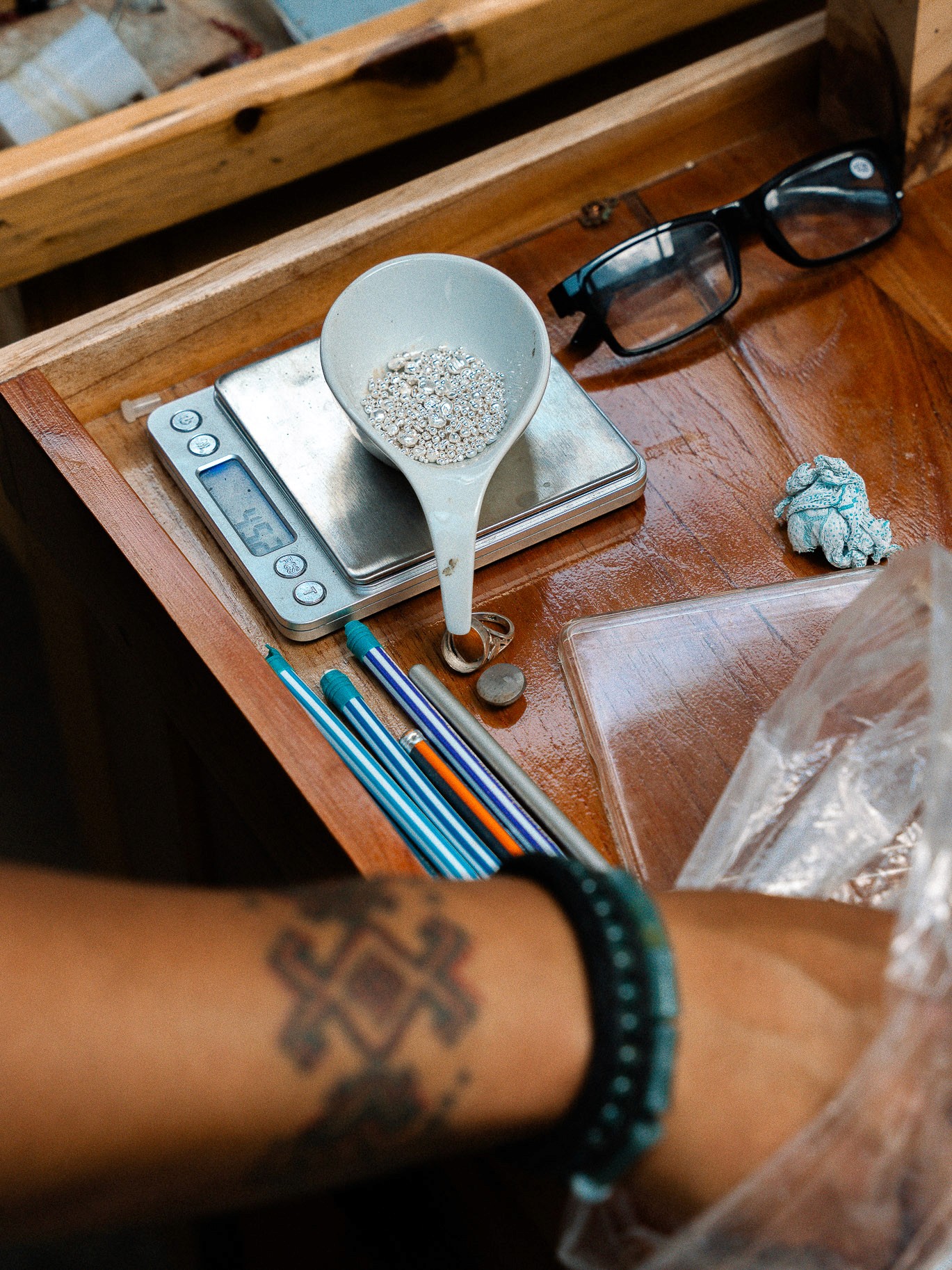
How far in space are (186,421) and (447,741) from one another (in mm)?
218

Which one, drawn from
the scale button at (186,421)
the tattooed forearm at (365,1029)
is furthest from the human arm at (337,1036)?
the scale button at (186,421)

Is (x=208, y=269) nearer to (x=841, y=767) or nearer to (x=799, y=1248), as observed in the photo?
(x=841, y=767)

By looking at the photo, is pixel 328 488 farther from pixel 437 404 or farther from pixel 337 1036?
pixel 337 1036

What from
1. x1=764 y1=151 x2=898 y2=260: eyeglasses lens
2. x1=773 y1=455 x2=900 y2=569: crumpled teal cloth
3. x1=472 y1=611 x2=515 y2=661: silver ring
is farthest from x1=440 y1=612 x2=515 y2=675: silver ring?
x1=764 y1=151 x2=898 y2=260: eyeglasses lens

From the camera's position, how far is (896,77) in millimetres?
629

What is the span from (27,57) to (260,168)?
8.9 inches

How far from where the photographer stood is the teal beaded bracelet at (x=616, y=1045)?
279 millimetres

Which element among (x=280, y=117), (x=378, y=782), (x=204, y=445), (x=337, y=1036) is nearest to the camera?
(x=337, y=1036)

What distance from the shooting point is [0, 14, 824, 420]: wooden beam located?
1.88 ft

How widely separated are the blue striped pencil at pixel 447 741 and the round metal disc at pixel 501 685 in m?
0.02

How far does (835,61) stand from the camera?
0.66 meters

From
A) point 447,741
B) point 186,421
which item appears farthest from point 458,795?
point 186,421

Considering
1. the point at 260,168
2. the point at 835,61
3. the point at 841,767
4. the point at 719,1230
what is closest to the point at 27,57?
the point at 260,168

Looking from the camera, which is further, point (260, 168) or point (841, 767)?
point (260, 168)
